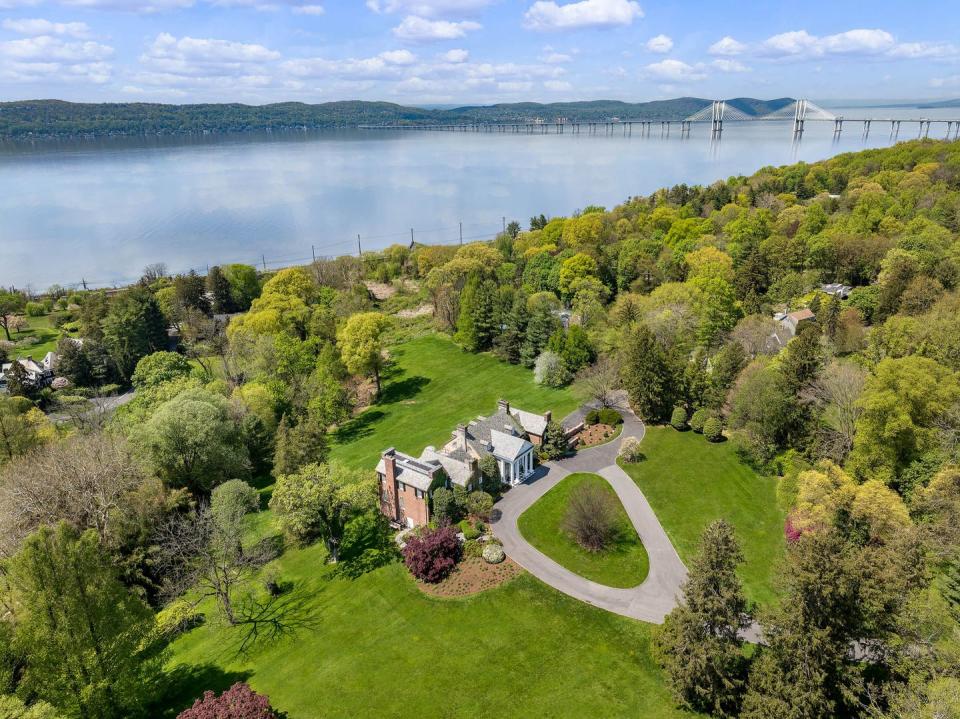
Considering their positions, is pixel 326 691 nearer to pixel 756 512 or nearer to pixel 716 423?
pixel 756 512

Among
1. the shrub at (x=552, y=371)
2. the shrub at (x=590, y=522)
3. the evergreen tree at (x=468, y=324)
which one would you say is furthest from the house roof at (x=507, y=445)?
the evergreen tree at (x=468, y=324)

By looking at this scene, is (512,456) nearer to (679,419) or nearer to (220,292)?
(679,419)

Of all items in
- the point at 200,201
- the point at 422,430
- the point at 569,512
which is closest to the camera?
the point at 569,512

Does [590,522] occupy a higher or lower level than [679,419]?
lower

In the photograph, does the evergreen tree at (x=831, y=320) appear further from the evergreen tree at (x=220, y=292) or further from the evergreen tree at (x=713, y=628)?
the evergreen tree at (x=220, y=292)

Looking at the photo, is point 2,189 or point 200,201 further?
point 2,189

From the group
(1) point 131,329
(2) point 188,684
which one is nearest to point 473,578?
(2) point 188,684

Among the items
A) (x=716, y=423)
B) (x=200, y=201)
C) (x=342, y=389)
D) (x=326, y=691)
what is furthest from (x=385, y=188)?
(x=326, y=691)
